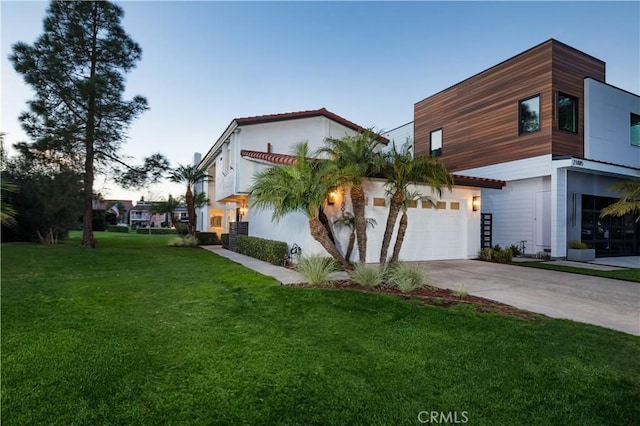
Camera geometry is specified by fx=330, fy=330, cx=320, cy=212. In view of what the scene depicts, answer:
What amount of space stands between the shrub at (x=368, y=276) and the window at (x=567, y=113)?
11.5m

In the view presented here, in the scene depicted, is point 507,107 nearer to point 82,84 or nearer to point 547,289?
point 547,289

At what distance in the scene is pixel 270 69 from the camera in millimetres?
17000

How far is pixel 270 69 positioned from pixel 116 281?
13.2 metres

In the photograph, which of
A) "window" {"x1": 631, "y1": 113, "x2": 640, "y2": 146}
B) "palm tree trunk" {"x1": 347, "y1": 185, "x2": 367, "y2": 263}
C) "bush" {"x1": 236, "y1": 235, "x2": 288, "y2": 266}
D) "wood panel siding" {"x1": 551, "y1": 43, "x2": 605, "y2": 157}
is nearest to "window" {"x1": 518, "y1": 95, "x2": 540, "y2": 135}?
"wood panel siding" {"x1": 551, "y1": 43, "x2": 605, "y2": 157}

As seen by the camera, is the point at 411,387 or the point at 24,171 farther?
the point at 24,171

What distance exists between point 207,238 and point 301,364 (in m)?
19.3

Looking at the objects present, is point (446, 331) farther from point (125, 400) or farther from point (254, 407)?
point (125, 400)

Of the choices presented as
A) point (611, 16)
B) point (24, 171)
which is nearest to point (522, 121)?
point (611, 16)

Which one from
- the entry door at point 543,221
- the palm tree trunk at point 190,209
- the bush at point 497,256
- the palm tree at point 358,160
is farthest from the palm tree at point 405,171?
the palm tree trunk at point 190,209

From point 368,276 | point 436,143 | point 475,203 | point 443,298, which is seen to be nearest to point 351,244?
point 368,276

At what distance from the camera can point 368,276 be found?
7.05 m

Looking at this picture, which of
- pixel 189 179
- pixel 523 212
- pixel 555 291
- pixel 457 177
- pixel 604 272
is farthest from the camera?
pixel 189 179

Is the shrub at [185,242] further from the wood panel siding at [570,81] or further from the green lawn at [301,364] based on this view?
the wood panel siding at [570,81]

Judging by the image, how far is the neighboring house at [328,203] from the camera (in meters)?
11.1
